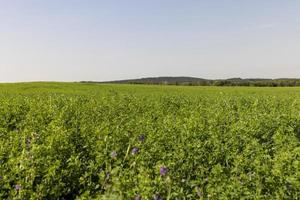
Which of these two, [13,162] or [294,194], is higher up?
[13,162]

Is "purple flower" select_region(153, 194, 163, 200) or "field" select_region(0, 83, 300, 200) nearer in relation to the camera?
"purple flower" select_region(153, 194, 163, 200)

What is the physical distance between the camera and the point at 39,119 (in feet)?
31.0

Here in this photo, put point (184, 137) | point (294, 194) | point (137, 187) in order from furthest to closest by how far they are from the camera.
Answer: point (184, 137), point (294, 194), point (137, 187)

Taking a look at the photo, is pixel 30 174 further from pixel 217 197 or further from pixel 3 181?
pixel 217 197

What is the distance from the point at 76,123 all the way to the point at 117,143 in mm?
2490

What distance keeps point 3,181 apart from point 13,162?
0.95 ft

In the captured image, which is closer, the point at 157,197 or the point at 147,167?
the point at 157,197

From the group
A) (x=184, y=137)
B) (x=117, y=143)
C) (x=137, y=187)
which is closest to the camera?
(x=137, y=187)

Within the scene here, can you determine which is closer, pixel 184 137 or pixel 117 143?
pixel 117 143

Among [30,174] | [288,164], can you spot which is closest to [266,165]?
[288,164]

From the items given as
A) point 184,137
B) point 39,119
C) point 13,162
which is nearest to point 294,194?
point 184,137

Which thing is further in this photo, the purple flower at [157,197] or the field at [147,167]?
the field at [147,167]

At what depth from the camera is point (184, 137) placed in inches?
269

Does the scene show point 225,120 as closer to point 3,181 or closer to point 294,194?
point 294,194
